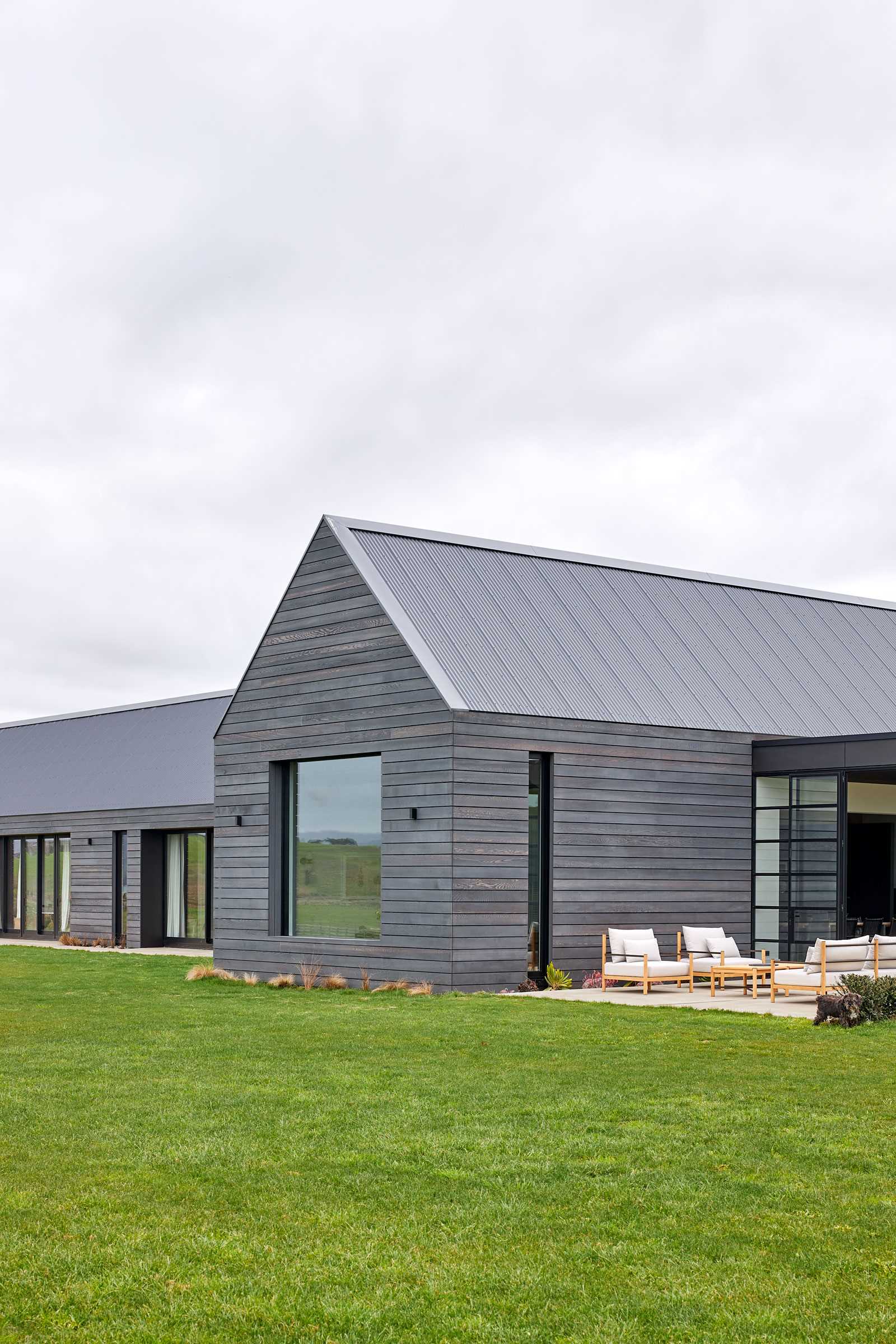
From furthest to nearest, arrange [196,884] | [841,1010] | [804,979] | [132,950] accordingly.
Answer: [196,884]
[132,950]
[804,979]
[841,1010]

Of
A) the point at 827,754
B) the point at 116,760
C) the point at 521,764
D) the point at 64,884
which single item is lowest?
the point at 64,884

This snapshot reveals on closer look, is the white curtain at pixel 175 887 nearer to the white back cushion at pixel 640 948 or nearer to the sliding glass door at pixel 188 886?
the sliding glass door at pixel 188 886

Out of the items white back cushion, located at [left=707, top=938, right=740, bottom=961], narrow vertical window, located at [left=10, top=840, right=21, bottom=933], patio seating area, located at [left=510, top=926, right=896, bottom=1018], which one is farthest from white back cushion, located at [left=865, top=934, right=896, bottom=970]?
narrow vertical window, located at [left=10, top=840, right=21, bottom=933]

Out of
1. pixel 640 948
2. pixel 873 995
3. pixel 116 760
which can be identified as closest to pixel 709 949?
pixel 640 948

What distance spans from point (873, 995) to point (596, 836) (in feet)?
17.5

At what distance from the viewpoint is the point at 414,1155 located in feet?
23.8

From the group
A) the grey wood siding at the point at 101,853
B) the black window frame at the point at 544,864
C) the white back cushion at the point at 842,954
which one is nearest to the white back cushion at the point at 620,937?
the black window frame at the point at 544,864

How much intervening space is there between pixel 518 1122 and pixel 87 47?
10.1m

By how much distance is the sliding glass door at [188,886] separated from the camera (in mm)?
29547

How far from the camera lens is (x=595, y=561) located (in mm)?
21781

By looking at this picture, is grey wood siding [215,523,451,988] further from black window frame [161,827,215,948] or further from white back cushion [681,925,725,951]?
black window frame [161,827,215,948]

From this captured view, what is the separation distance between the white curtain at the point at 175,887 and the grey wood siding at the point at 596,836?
13893mm

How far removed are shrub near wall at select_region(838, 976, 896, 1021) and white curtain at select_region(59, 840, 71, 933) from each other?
73.8 feet

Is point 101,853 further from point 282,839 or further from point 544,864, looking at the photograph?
point 544,864
